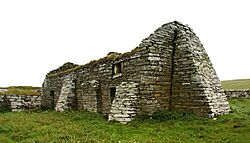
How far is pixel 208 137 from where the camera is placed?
11.5 m

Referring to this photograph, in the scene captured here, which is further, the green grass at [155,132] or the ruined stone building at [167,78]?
the ruined stone building at [167,78]

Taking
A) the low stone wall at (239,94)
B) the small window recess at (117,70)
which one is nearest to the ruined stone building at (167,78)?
the small window recess at (117,70)

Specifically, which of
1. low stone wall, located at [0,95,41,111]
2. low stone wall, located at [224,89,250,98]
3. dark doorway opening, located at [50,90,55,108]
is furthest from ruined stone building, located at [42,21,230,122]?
low stone wall, located at [0,95,41,111]

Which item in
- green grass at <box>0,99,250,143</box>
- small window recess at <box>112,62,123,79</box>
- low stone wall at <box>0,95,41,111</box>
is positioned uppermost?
small window recess at <box>112,62,123,79</box>

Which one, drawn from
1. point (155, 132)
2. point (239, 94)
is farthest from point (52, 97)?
point (155, 132)

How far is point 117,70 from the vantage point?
60.8 ft

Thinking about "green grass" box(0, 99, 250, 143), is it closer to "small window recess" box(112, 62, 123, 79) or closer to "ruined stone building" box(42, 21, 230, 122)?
"ruined stone building" box(42, 21, 230, 122)

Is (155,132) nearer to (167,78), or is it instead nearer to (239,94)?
(167,78)

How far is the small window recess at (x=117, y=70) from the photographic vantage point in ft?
59.4

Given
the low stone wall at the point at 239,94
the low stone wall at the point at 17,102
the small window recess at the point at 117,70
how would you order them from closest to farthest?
the small window recess at the point at 117,70
the low stone wall at the point at 239,94
the low stone wall at the point at 17,102

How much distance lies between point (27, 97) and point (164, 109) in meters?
17.4

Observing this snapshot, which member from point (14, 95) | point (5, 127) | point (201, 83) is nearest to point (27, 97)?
point (14, 95)

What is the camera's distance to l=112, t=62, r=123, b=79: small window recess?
59.4ft

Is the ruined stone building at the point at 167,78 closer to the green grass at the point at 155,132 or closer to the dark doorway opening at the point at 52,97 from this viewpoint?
the green grass at the point at 155,132
